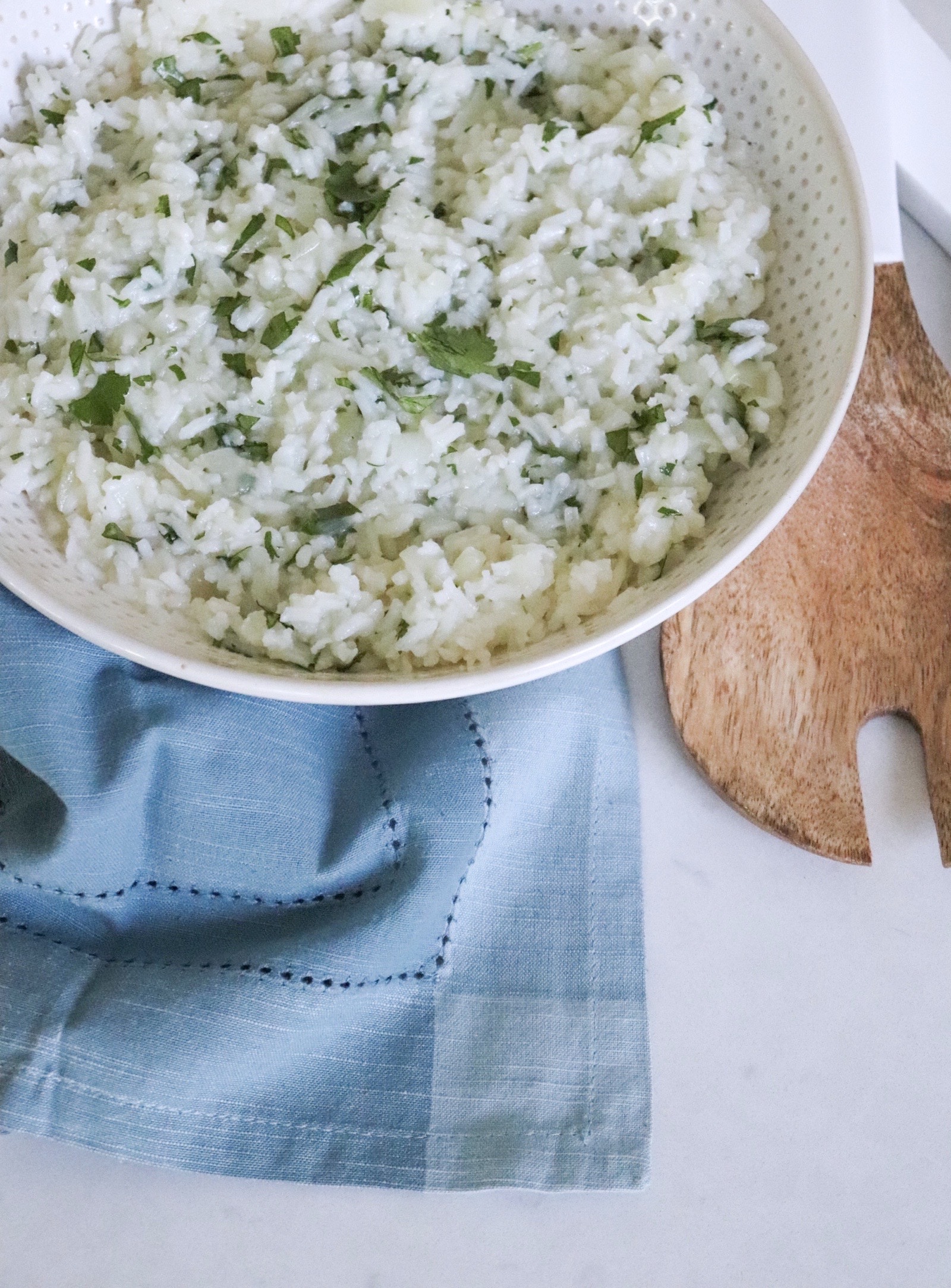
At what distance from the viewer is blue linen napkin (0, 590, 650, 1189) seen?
1308 mm

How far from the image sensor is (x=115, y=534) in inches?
50.6

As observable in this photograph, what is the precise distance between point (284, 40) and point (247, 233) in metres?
0.31

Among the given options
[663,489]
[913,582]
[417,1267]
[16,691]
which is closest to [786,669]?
[913,582]

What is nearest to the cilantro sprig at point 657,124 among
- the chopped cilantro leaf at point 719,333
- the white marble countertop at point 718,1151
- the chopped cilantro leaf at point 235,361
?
the chopped cilantro leaf at point 719,333

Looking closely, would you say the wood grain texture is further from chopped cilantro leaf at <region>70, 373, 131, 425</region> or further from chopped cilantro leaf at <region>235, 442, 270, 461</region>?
chopped cilantro leaf at <region>70, 373, 131, 425</region>

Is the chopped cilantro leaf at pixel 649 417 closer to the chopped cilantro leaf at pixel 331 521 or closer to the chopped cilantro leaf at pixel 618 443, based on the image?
the chopped cilantro leaf at pixel 618 443

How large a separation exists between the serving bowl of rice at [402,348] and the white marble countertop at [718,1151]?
0.42 metres

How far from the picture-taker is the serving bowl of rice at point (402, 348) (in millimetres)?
1258

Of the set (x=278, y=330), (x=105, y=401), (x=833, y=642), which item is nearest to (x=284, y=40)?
(x=278, y=330)

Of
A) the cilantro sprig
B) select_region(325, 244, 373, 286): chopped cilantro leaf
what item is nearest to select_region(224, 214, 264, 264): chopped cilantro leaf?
select_region(325, 244, 373, 286): chopped cilantro leaf

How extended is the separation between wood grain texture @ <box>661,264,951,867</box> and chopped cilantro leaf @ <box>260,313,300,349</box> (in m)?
0.63

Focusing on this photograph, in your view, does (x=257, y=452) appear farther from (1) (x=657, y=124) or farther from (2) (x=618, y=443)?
(1) (x=657, y=124)

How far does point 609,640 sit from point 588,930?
0.46 meters

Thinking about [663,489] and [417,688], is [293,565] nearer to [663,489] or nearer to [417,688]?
[417,688]
